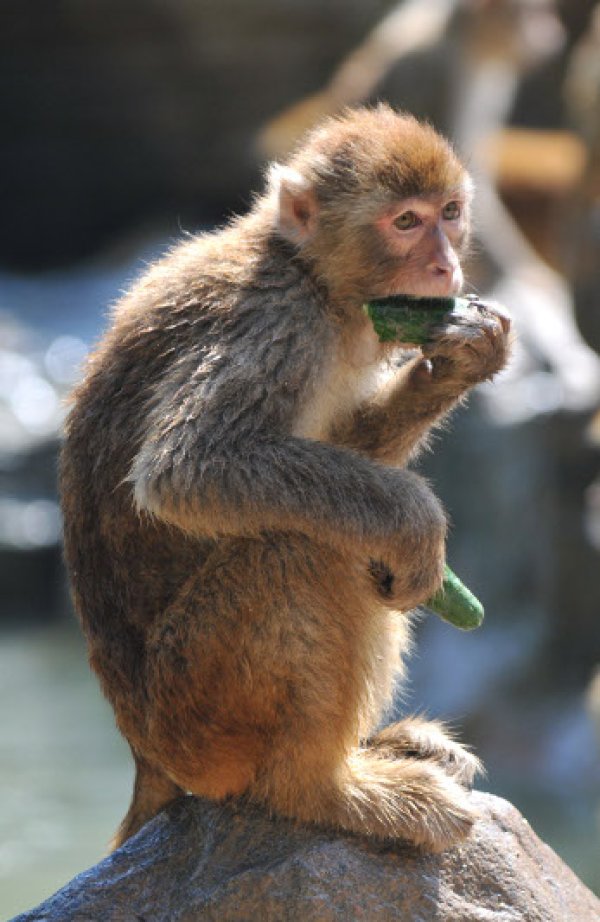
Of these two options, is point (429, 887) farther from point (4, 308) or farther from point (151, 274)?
point (4, 308)

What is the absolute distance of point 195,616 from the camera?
465 centimetres

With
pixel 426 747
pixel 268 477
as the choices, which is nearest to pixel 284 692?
pixel 268 477

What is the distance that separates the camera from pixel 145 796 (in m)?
5.21

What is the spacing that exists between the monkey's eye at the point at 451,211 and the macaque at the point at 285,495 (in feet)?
0.06

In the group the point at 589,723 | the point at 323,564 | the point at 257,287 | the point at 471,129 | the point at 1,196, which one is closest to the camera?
the point at 323,564

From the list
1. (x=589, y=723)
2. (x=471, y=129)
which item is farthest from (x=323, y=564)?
(x=471, y=129)

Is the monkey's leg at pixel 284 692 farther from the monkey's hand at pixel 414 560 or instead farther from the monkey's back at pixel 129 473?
the monkey's back at pixel 129 473

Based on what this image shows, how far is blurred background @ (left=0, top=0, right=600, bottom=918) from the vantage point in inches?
420

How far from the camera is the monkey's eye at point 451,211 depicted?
526 cm

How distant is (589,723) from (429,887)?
5972 mm

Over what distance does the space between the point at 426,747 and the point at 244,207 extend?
1515 centimetres

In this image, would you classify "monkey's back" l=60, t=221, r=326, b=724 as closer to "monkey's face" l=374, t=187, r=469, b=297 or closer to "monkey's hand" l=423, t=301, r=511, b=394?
"monkey's face" l=374, t=187, r=469, b=297

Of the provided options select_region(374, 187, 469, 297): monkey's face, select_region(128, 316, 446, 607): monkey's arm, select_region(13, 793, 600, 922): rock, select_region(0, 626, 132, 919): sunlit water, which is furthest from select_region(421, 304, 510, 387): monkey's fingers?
select_region(0, 626, 132, 919): sunlit water

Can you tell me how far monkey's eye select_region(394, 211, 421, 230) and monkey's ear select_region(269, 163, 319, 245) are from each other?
28 cm
